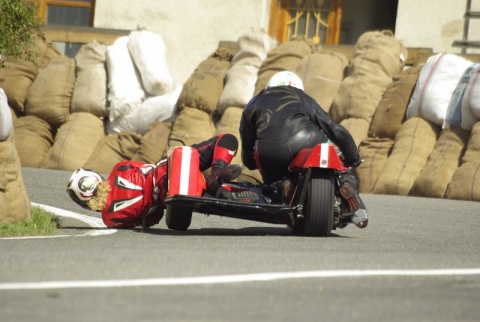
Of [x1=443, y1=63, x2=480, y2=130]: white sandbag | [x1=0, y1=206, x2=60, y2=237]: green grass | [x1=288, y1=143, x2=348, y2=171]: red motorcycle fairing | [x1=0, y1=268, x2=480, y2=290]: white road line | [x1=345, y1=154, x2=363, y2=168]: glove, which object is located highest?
[x1=288, y1=143, x2=348, y2=171]: red motorcycle fairing

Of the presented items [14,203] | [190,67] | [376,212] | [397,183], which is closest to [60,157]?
[190,67]

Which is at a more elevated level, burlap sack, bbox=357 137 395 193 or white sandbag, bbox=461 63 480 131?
white sandbag, bbox=461 63 480 131

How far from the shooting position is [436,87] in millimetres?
14953

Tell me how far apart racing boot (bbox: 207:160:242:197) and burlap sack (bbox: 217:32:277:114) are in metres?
8.32

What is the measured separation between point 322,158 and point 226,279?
2.72 metres

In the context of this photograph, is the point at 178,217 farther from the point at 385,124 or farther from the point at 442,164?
the point at 385,124

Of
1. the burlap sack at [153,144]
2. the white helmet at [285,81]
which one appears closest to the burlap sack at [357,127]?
the burlap sack at [153,144]

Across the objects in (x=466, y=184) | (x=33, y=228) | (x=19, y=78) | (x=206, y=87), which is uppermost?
(x=33, y=228)

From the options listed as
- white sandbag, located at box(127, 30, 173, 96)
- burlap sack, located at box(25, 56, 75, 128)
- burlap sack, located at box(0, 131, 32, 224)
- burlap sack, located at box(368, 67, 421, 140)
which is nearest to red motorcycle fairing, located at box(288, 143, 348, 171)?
burlap sack, located at box(0, 131, 32, 224)

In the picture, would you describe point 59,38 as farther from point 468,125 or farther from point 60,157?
point 468,125

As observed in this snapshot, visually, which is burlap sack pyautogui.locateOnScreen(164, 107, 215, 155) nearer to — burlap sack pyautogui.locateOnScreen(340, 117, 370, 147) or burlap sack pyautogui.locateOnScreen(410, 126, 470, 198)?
burlap sack pyautogui.locateOnScreen(340, 117, 370, 147)

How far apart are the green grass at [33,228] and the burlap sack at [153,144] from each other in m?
7.80

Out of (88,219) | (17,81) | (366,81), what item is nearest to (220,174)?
(88,219)

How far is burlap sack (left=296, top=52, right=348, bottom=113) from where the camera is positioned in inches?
639
